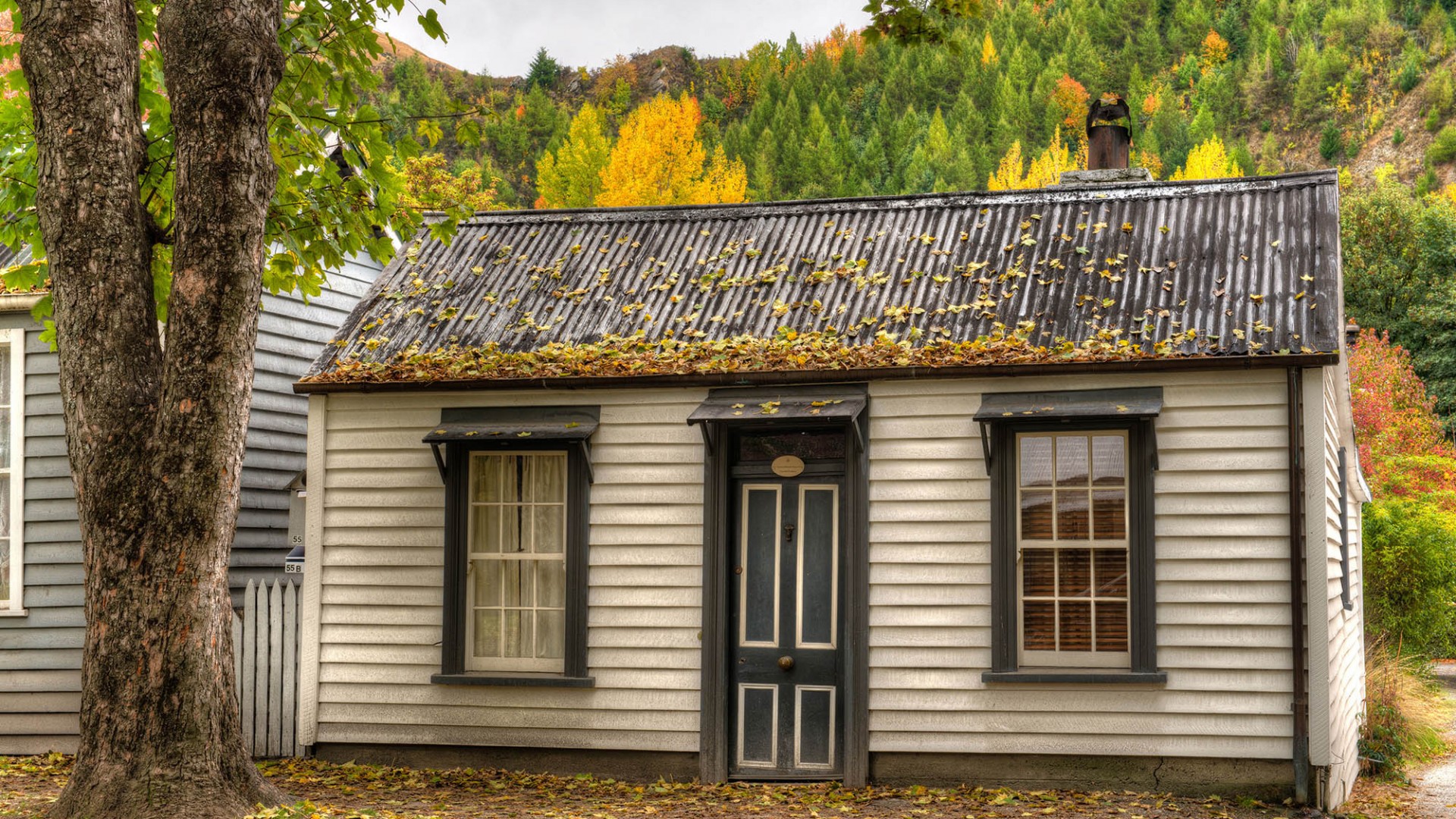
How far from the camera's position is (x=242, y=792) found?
7.21 metres

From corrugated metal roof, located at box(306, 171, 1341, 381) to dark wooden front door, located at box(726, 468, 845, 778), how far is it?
1.33 meters

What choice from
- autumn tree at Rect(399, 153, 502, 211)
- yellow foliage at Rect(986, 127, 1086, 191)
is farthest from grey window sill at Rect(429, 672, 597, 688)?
yellow foliage at Rect(986, 127, 1086, 191)

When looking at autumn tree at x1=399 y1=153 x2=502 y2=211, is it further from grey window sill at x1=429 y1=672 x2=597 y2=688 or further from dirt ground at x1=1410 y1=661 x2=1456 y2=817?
dirt ground at x1=1410 y1=661 x2=1456 y2=817

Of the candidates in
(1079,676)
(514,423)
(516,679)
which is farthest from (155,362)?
(1079,676)

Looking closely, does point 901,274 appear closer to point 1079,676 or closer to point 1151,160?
point 1079,676

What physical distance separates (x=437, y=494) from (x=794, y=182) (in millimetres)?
56297

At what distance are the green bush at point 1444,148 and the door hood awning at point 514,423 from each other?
236 feet

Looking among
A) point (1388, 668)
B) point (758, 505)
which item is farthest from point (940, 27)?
point (1388, 668)

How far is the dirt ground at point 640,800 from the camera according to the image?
8.67 m

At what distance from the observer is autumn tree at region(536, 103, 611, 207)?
47.0m

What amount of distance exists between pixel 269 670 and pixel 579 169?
37343mm

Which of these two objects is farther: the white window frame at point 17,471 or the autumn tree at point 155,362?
the white window frame at point 17,471

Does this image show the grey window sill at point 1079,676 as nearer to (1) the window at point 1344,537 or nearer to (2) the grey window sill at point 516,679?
(1) the window at point 1344,537

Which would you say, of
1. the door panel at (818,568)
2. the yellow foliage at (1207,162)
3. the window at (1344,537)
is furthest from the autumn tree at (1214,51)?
the door panel at (818,568)
